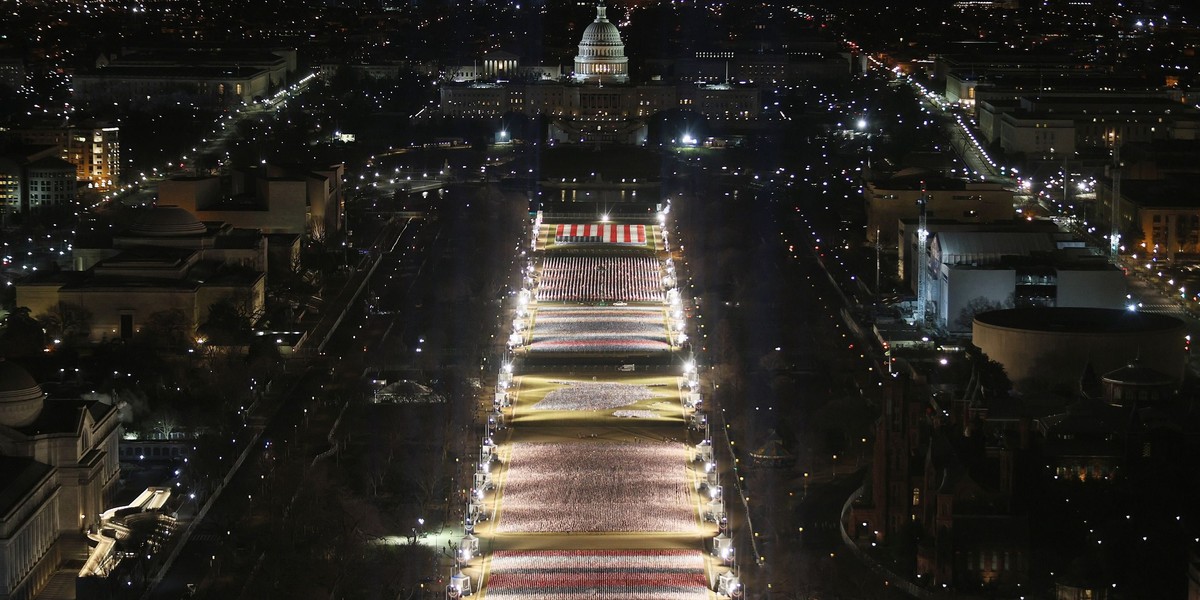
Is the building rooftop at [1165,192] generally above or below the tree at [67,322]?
above

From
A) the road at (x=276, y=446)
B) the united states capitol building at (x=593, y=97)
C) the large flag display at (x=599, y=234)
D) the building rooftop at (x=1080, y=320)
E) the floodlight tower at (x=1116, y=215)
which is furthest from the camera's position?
the united states capitol building at (x=593, y=97)

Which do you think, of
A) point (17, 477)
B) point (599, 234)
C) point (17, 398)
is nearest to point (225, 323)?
point (17, 398)

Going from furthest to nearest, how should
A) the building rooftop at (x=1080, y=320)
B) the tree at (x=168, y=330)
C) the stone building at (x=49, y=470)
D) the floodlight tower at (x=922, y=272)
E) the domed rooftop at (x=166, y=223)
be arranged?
the domed rooftop at (x=166, y=223) → the floodlight tower at (x=922, y=272) → the tree at (x=168, y=330) → the building rooftop at (x=1080, y=320) → the stone building at (x=49, y=470)

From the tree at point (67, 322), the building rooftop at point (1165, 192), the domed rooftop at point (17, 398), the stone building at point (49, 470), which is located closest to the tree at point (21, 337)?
the tree at point (67, 322)

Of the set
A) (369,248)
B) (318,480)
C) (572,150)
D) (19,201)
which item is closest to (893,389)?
(318,480)

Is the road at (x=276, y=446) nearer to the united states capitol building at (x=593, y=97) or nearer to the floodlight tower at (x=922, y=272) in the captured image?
the floodlight tower at (x=922, y=272)

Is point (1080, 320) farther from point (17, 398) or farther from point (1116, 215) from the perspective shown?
point (17, 398)
